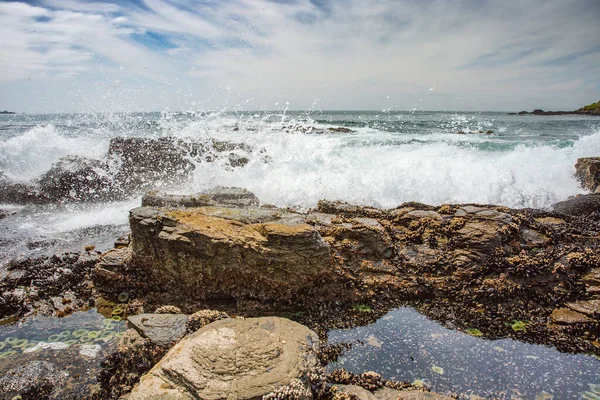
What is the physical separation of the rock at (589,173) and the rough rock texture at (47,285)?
1697cm

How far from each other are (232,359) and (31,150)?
17.9 meters

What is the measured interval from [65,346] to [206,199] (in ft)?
13.2

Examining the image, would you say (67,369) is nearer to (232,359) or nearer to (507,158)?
(232,359)

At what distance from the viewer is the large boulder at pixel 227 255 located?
19.2 ft

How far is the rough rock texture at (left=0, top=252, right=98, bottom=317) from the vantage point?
239 inches

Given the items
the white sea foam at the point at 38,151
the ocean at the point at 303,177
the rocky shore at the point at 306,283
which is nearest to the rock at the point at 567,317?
the rocky shore at the point at 306,283

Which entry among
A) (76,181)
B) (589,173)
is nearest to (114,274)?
(76,181)

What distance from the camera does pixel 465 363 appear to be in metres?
4.68

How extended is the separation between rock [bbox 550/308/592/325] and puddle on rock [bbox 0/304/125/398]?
24.0 feet

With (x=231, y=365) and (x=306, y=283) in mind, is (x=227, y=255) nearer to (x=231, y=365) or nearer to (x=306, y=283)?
(x=306, y=283)

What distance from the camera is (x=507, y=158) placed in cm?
1644

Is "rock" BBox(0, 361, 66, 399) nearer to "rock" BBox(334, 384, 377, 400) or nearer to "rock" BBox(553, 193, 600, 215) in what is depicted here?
"rock" BBox(334, 384, 377, 400)

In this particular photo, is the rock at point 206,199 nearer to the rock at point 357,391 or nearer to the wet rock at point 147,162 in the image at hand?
the rock at point 357,391

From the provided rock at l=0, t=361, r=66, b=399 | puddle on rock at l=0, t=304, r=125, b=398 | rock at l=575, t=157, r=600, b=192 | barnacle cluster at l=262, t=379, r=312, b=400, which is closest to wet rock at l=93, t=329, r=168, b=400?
puddle on rock at l=0, t=304, r=125, b=398
